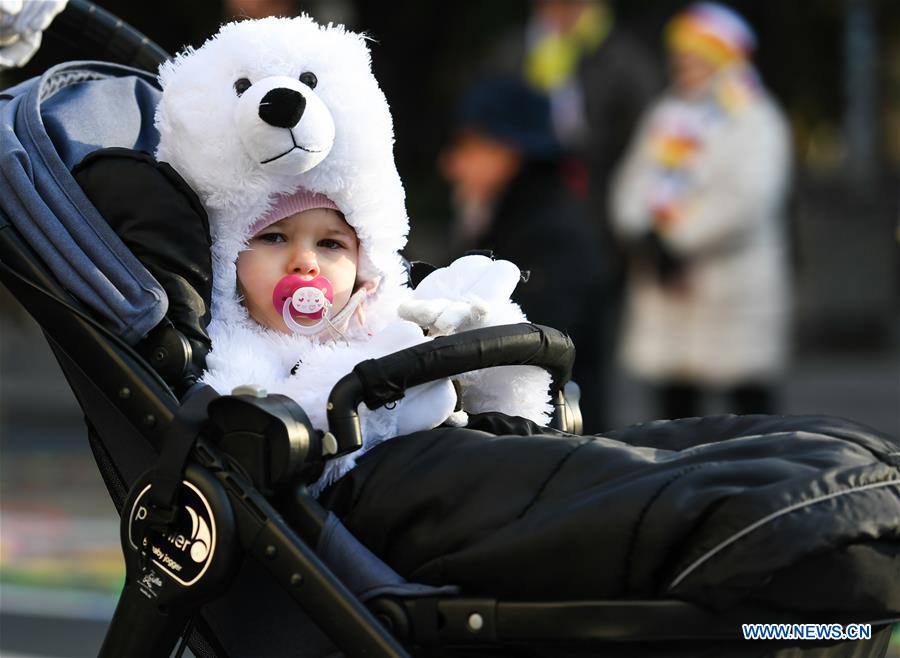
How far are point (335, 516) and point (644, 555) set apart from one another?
1.74 feet

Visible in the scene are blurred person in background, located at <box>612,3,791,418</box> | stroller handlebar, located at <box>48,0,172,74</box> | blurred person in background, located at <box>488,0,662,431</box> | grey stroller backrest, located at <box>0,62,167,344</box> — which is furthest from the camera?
blurred person in background, located at <box>488,0,662,431</box>

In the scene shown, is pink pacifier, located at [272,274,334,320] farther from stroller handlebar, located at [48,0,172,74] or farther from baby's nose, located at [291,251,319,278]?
stroller handlebar, located at [48,0,172,74]

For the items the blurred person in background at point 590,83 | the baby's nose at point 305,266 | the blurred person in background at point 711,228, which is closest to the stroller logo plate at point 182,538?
the baby's nose at point 305,266

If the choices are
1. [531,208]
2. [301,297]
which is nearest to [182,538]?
[301,297]

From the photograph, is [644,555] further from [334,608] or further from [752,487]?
[334,608]

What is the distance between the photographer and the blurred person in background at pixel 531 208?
592cm

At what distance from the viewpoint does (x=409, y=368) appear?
264 cm

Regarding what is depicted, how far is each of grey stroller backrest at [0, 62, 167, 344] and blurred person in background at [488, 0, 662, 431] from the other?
4.74 metres

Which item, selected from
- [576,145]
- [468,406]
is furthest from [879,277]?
[468,406]

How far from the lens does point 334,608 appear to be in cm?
248

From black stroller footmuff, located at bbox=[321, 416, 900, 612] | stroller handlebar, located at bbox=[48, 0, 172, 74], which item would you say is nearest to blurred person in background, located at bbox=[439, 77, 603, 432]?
stroller handlebar, located at bbox=[48, 0, 172, 74]

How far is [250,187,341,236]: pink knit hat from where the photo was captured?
10.0ft

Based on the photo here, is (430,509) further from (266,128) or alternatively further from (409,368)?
(266,128)

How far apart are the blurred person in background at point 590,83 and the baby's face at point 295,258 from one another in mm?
4642
